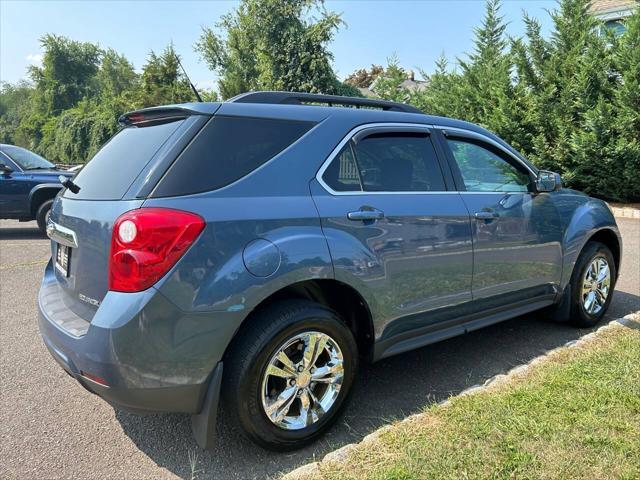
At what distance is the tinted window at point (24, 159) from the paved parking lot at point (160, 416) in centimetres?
543

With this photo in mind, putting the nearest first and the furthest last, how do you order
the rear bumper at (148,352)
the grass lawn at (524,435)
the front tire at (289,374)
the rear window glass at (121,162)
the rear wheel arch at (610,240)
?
the rear bumper at (148,352) < the grass lawn at (524,435) < the front tire at (289,374) < the rear window glass at (121,162) < the rear wheel arch at (610,240)

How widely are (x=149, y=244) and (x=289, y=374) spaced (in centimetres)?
98

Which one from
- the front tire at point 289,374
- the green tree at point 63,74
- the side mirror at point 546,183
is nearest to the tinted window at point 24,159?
the front tire at point 289,374

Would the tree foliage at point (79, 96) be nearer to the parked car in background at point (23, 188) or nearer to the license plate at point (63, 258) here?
→ the parked car in background at point (23, 188)

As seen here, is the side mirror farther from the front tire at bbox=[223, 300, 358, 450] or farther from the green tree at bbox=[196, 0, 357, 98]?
the green tree at bbox=[196, 0, 357, 98]

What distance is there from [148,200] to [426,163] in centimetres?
190

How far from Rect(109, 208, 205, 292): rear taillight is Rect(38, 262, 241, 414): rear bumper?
0.08m

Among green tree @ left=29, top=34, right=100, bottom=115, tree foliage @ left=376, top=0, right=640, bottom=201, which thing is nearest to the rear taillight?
tree foliage @ left=376, top=0, right=640, bottom=201

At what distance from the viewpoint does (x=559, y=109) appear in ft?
42.1

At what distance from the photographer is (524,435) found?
8.21ft

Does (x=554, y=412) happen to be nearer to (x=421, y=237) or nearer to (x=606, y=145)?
(x=421, y=237)

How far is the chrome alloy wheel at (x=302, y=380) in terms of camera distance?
98.4 inches

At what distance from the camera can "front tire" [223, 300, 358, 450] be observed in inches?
93.1

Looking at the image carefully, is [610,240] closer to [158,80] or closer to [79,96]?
[158,80]
